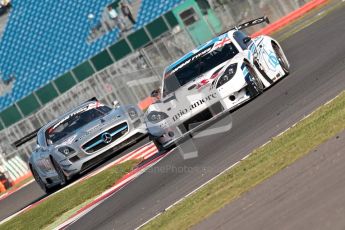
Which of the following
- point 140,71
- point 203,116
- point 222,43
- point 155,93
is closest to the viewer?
point 203,116

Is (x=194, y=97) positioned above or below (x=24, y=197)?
above

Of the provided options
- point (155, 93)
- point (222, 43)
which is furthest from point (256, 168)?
point (222, 43)

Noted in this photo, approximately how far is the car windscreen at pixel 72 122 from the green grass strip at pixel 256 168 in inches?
300

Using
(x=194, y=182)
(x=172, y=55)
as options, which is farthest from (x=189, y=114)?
(x=172, y=55)

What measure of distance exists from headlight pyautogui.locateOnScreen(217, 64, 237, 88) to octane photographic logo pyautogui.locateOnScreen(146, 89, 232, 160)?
0.21 meters

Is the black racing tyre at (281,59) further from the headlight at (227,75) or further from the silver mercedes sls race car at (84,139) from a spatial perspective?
the silver mercedes sls race car at (84,139)

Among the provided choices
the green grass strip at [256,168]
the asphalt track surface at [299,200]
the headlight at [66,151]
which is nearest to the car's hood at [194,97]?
the headlight at [66,151]

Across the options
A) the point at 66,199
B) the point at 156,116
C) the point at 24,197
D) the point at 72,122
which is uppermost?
the point at 72,122

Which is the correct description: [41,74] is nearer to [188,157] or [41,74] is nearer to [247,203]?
[188,157]

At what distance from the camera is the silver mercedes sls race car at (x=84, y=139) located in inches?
633

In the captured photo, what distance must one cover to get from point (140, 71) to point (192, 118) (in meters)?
13.3

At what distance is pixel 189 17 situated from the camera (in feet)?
92.9

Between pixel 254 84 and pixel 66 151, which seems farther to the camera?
pixel 66 151

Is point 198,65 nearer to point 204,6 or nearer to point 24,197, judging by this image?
point 24,197
